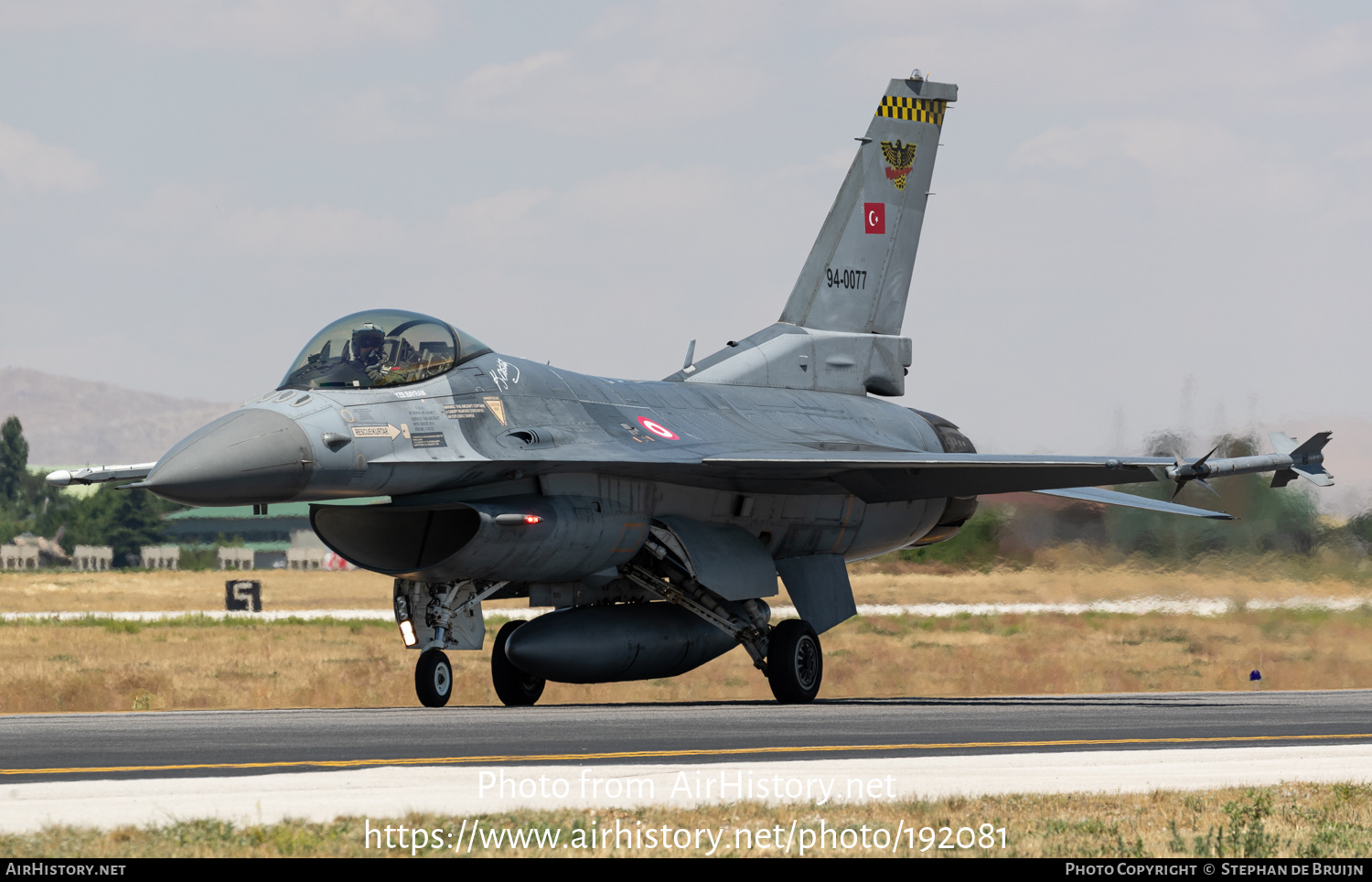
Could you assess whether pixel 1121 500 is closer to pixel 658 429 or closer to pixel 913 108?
Result: pixel 913 108

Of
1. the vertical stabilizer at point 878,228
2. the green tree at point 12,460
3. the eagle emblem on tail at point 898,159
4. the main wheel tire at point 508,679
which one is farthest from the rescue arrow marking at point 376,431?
the green tree at point 12,460

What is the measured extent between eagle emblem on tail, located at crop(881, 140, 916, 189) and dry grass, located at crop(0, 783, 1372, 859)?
14447 mm

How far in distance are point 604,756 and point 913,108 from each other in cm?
1407

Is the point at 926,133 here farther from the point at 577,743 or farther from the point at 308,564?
the point at 308,564

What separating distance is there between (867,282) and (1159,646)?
394 inches

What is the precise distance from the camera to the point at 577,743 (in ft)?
35.5

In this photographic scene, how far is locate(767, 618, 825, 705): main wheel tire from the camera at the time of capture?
55.6 feet

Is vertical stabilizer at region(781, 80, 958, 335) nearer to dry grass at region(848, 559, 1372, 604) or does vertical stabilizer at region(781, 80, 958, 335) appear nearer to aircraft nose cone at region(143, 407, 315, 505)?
dry grass at region(848, 559, 1372, 604)

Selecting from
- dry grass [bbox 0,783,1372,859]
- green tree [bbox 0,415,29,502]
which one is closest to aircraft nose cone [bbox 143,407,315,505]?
dry grass [bbox 0,783,1372,859]

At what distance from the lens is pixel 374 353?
1455 cm

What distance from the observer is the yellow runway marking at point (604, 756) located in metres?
9.18

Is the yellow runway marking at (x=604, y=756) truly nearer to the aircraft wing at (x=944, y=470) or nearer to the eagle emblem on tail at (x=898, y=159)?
the aircraft wing at (x=944, y=470)

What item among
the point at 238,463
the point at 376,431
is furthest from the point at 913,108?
the point at 238,463
